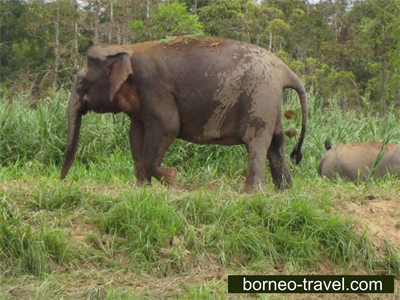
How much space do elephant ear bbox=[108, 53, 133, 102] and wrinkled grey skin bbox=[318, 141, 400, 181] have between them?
354cm

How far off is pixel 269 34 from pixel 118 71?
2535cm

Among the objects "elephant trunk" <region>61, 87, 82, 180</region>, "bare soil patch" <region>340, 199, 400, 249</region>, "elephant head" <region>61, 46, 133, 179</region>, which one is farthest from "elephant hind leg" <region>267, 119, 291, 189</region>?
"elephant trunk" <region>61, 87, 82, 180</region>

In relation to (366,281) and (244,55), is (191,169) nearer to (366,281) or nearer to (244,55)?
(244,55)

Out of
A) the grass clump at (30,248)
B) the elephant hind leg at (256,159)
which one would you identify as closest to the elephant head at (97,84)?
the elephant hind leg at (256,159)

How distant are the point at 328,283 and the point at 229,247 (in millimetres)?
838

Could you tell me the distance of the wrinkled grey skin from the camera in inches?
355

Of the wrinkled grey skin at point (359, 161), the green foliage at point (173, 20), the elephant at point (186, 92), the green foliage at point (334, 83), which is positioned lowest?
the green foliage at point (334, 83)

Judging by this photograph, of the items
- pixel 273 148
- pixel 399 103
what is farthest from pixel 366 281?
pixel 399 103

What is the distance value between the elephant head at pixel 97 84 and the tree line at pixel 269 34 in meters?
19.8

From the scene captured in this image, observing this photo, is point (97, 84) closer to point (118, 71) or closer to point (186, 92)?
point (118, 71)

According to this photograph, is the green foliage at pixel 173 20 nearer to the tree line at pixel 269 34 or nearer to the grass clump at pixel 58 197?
the tree line at pixel 269 34

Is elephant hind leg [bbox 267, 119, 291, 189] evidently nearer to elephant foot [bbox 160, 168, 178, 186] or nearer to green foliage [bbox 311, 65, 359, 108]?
Result: elephant foot [bbox 160, 168, 178, 186]

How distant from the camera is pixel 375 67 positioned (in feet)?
111

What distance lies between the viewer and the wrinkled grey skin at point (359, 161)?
9030 mm
